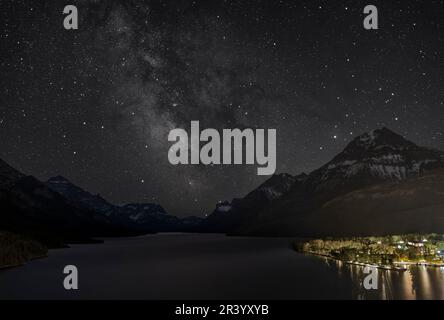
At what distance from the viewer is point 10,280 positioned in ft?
283
